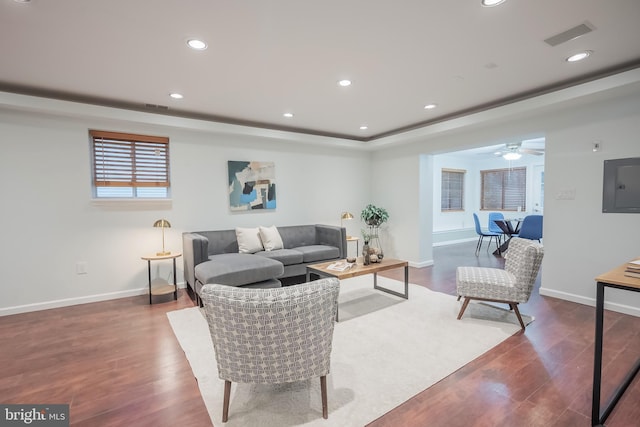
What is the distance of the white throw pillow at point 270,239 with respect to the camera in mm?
4465

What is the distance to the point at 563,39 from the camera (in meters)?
2.29

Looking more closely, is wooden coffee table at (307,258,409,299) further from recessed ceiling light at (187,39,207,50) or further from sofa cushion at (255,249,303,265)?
recessed ceiling light at (187,39,207,50)

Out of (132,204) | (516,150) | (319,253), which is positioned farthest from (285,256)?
(516,150)

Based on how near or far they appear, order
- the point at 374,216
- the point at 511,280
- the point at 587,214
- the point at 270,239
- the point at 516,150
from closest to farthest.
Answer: the point at 511,280
the point at 587,214
the point at 270,239
the point at 374,216
the point at 516,150

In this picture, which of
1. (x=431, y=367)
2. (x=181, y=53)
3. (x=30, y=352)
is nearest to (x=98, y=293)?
(x=30, y=352)

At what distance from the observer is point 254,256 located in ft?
12.5

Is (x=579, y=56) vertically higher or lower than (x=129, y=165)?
higher

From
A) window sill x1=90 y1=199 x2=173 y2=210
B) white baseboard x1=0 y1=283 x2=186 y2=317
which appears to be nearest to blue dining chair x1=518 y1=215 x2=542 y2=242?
window sill x1=90 y1=199 x2=173 y2=210

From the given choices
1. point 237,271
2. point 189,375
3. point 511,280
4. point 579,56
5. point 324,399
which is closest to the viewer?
point 324,399

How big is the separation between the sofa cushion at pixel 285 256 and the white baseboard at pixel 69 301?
1.75 meters

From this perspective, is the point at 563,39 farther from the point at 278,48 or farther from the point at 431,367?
the point at 431,367

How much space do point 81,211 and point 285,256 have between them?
8.64 feet

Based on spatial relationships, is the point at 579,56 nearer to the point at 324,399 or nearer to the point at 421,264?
the point at 324,399

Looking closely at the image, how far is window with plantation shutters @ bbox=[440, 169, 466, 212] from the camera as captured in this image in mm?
8125
